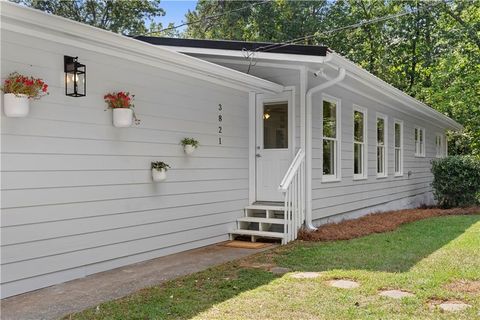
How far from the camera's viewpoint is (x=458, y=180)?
11172 mm

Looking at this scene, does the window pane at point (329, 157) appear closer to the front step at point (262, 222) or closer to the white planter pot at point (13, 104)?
the front step at point (262, 222)

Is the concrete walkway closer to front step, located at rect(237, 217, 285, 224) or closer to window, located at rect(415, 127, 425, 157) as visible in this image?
front step, located at rect(237, 217, 285, 224)

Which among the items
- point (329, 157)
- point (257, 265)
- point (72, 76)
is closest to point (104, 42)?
point (72, 76)

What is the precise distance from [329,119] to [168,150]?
11.9 ft

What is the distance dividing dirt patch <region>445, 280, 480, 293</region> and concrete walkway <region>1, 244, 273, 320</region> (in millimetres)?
2375

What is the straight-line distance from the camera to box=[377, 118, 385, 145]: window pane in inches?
408

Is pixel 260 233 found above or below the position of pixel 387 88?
below

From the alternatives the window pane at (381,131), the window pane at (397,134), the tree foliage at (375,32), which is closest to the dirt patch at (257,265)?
the window pane at (381,131)

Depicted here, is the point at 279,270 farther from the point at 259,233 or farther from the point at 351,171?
the point at 351,171

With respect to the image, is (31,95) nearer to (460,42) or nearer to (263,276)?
(263,276)

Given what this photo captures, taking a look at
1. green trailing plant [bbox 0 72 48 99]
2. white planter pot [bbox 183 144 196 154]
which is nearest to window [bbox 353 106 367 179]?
white planter pot [bbox 183 144 196 154]

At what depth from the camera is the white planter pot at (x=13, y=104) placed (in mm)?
3633

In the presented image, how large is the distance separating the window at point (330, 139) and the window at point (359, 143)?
0.91 meters

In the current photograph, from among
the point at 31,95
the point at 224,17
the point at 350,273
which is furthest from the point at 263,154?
the point at 224,17
